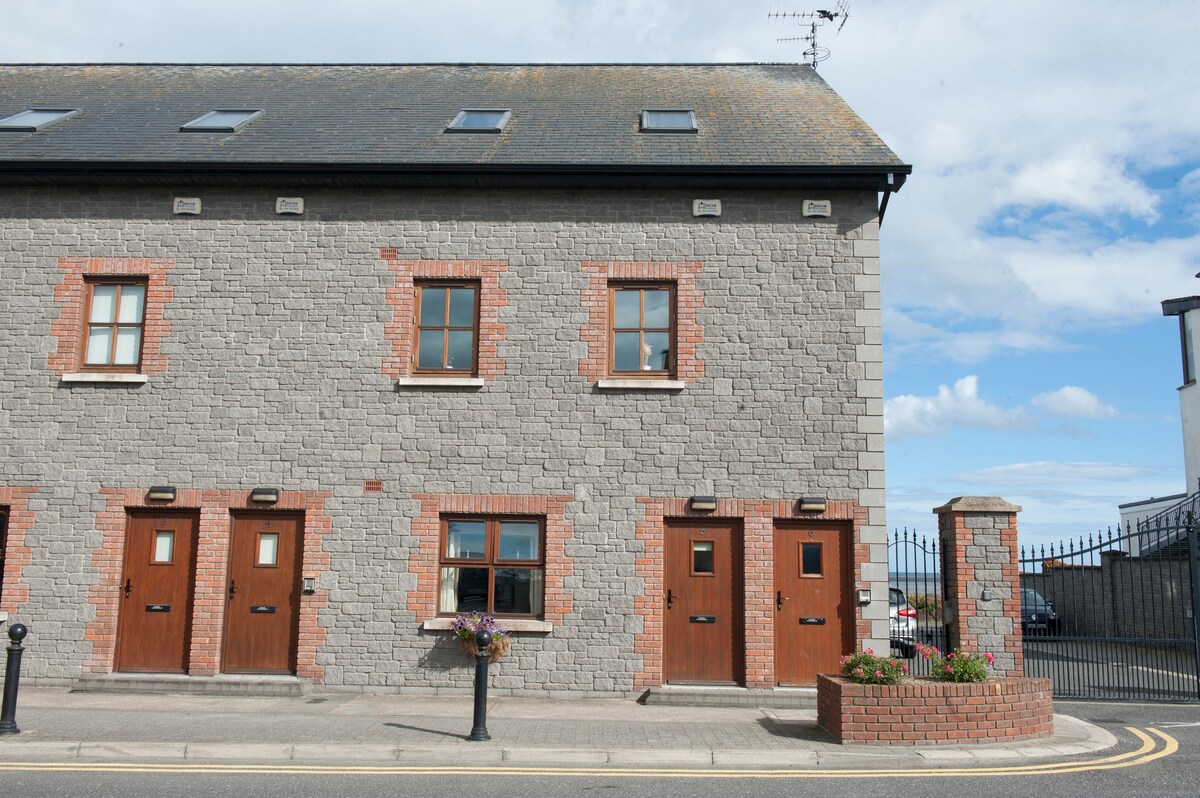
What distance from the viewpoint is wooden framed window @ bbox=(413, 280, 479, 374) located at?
497 inches

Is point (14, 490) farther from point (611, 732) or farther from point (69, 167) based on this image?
point (611, 732)

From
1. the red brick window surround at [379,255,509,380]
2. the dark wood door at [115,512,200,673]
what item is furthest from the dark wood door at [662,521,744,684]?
the dark wood door at [115,512,200,673]

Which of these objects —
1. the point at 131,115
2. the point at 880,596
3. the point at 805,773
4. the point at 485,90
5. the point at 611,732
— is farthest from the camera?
the point at 485,90

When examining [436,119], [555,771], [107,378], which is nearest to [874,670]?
[555,771]

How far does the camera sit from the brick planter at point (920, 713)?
9008 millimetres

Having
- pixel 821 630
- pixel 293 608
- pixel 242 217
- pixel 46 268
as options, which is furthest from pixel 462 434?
pixel 46 268

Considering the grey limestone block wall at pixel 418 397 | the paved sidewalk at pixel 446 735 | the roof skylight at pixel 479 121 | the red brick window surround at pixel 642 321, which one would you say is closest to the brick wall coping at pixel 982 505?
the grey limestone block wall at pixel 418 397

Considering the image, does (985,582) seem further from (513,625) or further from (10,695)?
(10,695)

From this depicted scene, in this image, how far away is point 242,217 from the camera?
1291cm

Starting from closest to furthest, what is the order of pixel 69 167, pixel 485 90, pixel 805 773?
1. pixel 805 773
2. pixel 69 167
3. pixel 485 90

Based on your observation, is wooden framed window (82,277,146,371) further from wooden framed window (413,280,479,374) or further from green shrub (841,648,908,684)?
green shrub (841,648,908,684)

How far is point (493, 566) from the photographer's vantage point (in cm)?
1212

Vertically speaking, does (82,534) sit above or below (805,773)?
above

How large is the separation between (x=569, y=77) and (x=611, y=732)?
11684 millimetres
